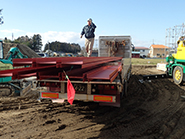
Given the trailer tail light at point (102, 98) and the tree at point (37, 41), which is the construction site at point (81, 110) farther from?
the tree at point (37, 41)

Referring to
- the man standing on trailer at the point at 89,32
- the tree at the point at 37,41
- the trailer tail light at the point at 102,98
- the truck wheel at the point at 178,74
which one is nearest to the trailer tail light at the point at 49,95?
the trailer tail light at the point at 102,98

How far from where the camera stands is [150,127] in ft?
12.4

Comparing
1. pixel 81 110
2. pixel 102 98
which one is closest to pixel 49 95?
pixel 81 110

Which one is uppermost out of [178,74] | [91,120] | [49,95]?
[178,74]

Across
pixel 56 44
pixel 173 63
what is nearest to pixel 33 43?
pixel 56 44

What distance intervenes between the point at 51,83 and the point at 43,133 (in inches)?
52.0

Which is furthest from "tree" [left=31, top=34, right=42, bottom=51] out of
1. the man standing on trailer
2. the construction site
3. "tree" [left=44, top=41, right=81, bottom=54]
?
the construction site

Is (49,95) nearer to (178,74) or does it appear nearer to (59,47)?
(178,74)

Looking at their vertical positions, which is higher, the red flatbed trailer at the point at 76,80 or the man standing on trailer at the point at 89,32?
the man standing on trailer at the point at 89,32

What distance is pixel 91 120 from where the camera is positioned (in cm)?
411

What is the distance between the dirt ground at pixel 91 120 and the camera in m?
3.40

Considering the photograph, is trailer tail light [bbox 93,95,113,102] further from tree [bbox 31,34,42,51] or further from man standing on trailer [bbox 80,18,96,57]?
tree [bbox 31,34,42,51]

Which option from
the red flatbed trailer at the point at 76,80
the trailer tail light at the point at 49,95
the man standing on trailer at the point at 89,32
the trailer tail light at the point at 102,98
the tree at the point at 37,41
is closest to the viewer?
the red flatbed trailer at the point at 76,80

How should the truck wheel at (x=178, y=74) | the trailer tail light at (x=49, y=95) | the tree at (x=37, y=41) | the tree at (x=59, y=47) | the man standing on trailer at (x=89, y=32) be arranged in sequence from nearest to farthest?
the trailer tail light at (x=49, y=95) < the man standing on trailer at (x=89, y=32) < the truck wheel at (x=178, y=74) < the tree at (x=37, y=41) < the tree at (x=59, y=47)
